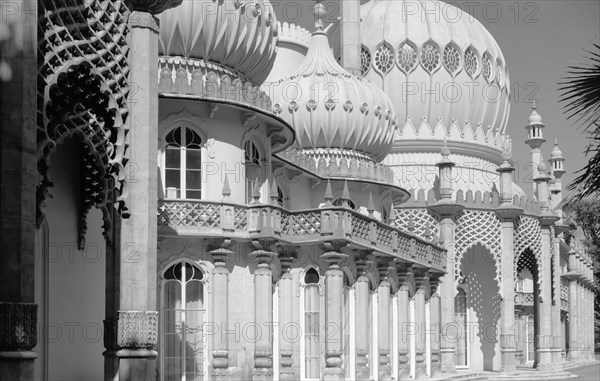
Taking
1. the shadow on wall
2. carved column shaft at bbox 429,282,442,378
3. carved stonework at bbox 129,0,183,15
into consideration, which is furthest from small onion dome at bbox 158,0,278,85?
the shadow on wall

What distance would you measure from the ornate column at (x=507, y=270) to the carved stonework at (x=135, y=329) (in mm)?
26514

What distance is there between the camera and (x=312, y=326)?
26172mm

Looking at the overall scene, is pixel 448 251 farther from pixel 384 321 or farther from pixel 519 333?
pixel 519 333

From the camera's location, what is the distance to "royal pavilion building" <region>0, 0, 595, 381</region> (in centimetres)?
1449

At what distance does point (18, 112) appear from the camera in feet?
41.2

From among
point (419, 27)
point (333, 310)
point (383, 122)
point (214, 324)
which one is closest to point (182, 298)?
point (214, 324)

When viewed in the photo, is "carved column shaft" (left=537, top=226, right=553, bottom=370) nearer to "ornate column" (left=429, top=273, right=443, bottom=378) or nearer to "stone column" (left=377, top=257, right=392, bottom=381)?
"ornate column" (left=429, top=273, right=443, bottom=378)

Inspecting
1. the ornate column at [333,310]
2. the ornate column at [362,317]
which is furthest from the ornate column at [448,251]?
the ornate column at [333,310]

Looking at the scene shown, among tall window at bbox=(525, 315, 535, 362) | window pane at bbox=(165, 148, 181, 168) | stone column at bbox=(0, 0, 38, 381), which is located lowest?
tall window at bbox=(525, 315, 535, 362)

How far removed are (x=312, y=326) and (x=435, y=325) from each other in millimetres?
10289

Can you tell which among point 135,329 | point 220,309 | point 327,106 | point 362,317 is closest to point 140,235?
point 135,329

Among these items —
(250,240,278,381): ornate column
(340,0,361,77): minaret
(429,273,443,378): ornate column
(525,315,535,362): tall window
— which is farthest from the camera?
(525,315,535,362): tall window

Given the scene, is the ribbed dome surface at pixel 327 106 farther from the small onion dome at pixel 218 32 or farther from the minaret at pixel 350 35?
the small onion dome at pixel 218 32

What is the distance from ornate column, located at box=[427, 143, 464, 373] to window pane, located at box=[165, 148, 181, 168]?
55.9ft
